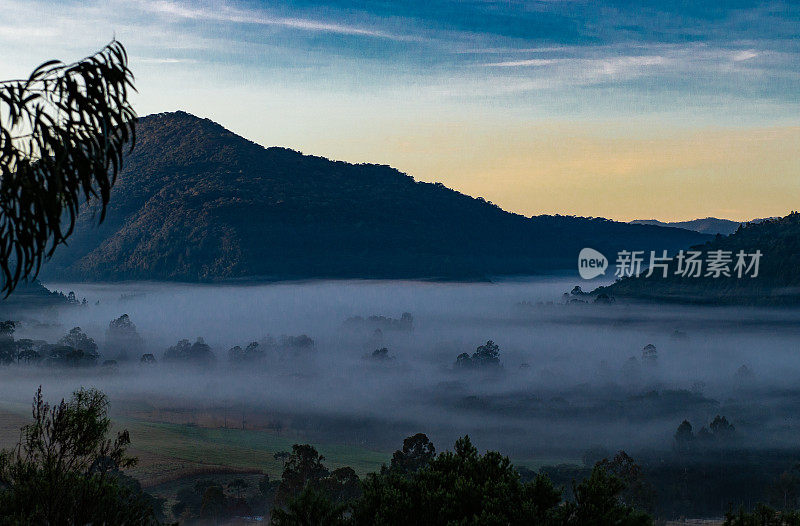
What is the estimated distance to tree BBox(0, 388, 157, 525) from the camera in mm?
26016

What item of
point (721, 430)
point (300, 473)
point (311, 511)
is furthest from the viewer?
point (721, 430)

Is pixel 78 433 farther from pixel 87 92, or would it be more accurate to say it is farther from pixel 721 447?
pixel 721 447

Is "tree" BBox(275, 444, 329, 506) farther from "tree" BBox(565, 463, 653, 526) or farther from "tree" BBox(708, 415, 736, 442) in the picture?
"tree" BBox(708, 415, 736, 442)

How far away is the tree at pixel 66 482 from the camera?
26016mm

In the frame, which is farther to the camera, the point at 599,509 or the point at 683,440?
the point at 683,440

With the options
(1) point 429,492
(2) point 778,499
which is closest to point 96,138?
(1) point 429,492

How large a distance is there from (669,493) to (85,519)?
142814 millimetres

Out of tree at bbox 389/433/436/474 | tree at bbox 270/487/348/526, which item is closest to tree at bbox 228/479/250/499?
tree at bbox 389/433/436/474

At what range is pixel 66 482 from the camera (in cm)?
2759

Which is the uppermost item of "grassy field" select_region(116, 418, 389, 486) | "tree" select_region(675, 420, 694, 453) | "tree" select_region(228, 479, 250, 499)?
"tree" select_region(675, 420, 694, 453)

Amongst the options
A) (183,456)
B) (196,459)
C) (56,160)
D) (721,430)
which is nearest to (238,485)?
(196,459)

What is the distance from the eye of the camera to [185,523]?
4289 inches

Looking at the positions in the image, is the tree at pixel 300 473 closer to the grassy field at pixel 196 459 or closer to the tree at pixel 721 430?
the grassy field at pixel 196 459

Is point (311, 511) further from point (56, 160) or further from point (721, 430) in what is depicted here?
point (721, 430)
